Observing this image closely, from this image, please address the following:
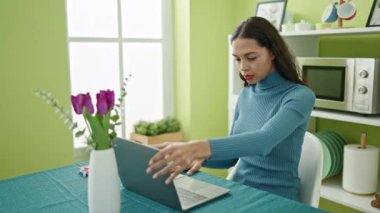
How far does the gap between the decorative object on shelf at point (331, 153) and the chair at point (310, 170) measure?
59 centimetres

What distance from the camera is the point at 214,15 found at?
282 cm

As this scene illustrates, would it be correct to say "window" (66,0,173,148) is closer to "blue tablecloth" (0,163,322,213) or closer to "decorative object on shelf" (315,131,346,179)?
"blue tablecloth" (0,163,322,213)

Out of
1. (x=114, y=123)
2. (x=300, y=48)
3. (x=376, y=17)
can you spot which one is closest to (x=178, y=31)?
(x=300, y=48)

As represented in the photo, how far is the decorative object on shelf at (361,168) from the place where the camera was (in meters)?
1.91

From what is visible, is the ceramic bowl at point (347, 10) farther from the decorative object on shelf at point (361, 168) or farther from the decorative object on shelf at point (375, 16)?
the decorative object on shelf at point (361, 168)

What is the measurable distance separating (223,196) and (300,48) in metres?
1.43

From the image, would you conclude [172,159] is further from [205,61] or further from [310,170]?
[205,61]

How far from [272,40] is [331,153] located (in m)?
0.94

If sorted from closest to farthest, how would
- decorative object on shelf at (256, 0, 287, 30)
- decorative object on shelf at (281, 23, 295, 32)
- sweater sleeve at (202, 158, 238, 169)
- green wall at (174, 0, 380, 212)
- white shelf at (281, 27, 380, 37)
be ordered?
1. sweater sleeve at (202, 158, 238, 169)
2. white shelf at (281, 27, 380, 37)
3. decorative object on shelf at (281, 23, 295, 32)
4. decorative object on shelf at (256, 0, 287, 30)
5. green wall at (174, 0, 380, 212)

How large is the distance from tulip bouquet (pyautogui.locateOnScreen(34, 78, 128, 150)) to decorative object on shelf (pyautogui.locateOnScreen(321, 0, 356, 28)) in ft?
4.85

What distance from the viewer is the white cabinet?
182 centimetres

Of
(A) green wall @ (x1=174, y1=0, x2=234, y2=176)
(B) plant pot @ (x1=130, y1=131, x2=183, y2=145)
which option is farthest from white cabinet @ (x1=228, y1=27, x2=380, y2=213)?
(B) plant pot @ (x1=130, y1=131, x2=183, y2=145)

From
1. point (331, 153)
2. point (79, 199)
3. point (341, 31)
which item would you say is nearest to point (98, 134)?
point (79, 199)

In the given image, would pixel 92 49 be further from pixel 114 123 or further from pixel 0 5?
pixel 114 123
